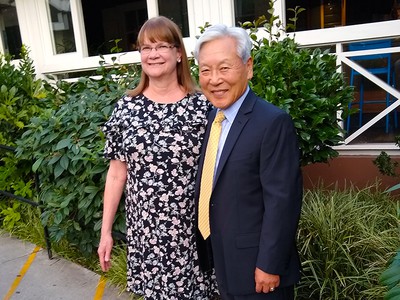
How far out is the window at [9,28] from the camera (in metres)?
7.45

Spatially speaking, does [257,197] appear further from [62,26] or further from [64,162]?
[62,26]

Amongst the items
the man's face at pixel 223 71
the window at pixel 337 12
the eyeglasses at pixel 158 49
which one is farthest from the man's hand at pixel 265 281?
Result: the window at pixel 337 12

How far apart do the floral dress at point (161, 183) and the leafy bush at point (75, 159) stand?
0.85 meters

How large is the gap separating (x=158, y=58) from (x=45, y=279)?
2.47 meters

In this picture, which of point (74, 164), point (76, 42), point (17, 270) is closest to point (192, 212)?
point (74, 164)

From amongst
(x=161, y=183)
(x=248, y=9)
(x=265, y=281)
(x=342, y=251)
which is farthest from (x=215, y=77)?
(x=248, y=9)

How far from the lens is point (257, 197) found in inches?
66.5

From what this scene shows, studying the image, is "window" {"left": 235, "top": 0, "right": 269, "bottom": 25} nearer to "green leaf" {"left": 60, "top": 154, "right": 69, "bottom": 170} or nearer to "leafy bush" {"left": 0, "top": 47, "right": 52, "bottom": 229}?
"leafy bush" {"left": 0, "top": 47, "right": 52, "bottom": 229}

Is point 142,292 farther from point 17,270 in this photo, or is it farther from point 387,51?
point 387,51

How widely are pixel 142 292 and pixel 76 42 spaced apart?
5.06 meters

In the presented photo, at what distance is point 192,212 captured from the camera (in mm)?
2150

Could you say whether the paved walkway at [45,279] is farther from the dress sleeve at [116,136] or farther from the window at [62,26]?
the window at [62,26]

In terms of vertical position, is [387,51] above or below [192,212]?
above

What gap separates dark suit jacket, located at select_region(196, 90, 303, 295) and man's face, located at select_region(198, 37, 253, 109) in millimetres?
80
